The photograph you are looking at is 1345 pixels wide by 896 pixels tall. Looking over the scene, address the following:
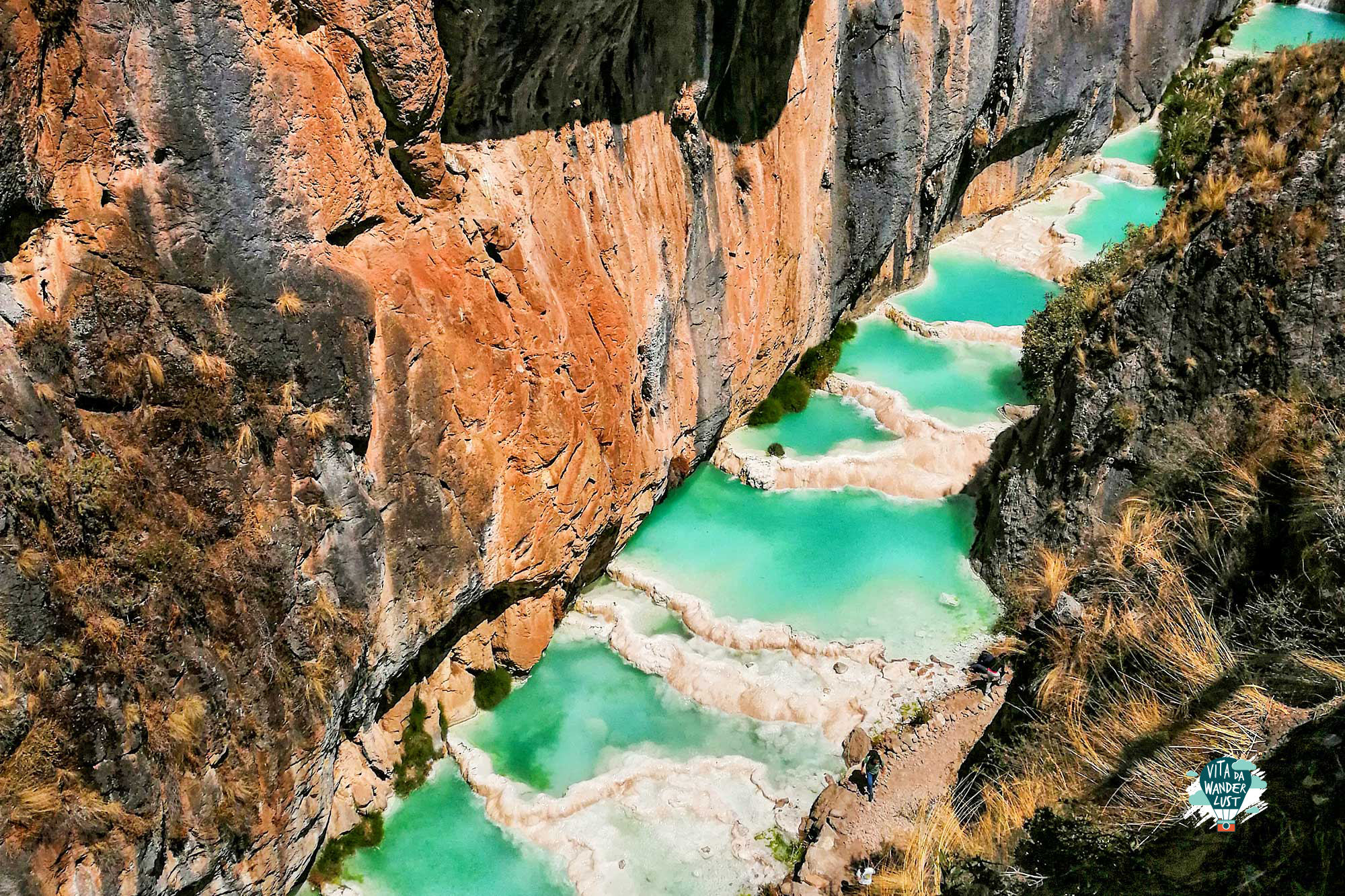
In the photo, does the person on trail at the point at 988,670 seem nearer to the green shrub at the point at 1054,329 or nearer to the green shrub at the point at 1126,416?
the green shrub at the point at 1126,416

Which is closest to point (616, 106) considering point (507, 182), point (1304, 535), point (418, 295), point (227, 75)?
point (507, 182)

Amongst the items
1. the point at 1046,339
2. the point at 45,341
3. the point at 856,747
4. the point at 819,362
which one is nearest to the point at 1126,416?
the point at 856,747

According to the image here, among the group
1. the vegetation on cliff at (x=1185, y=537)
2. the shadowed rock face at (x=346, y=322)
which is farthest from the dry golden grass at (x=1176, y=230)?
the shadowed rock face at (x=346, y=322)

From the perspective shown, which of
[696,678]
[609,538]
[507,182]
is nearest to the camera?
[507,182]

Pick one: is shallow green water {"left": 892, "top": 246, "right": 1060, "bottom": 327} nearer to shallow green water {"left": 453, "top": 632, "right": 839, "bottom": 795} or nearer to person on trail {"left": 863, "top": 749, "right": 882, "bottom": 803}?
shallow green water {"left": 453, "top": 632, "right": 839, "bottom": 795}

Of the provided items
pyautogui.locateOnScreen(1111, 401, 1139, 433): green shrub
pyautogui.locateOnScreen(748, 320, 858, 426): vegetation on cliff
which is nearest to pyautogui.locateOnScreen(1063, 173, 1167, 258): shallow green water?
pyautogui.locateOnScreen(748, 320, 858, 426): vegetation on cliff

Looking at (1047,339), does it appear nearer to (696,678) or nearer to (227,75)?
(696,678)
